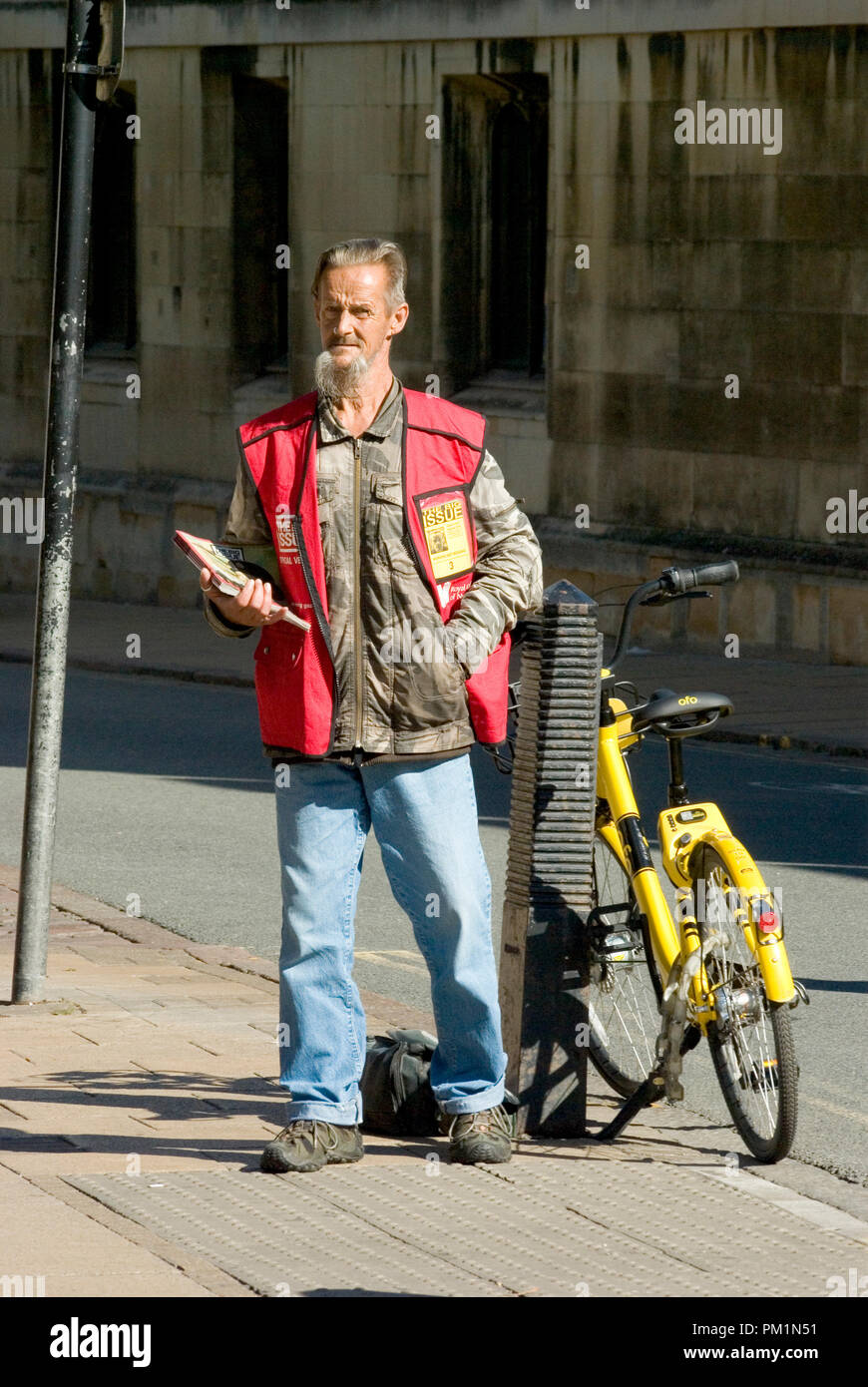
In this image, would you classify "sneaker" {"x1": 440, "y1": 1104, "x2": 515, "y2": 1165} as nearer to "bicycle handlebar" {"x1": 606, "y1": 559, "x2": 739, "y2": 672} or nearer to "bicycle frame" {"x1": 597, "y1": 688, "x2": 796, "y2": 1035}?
"bicycle frame" {"x1": 597, "y1": 688, "x2": 796, "y2": 1035}

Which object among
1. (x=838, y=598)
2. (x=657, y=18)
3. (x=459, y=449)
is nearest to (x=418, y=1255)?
(x=459, y=449)

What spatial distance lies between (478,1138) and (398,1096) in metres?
0.33

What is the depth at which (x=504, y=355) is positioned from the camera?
21.5 m

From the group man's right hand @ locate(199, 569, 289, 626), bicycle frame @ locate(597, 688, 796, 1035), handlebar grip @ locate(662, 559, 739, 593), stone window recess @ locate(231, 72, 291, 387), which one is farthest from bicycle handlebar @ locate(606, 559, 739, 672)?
stone window recess @ locate(231, 72, 291, 387)

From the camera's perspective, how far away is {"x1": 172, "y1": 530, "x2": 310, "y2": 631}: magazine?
193 inches

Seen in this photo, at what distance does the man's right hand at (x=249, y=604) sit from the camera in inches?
193

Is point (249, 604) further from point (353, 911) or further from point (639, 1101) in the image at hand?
point (639, 1101)

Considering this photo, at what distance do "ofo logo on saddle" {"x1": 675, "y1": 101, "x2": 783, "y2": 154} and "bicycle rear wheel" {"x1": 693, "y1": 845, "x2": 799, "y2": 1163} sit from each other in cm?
1335

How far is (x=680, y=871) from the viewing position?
5.62 metres

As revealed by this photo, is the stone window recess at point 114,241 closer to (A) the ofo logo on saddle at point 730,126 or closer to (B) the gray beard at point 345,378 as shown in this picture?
(A) the ofo logo on saddle at point 730,126

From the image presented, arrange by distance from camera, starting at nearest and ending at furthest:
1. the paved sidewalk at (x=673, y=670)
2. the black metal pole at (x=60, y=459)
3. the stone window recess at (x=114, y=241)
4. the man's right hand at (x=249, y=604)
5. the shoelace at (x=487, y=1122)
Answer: the man's right hand at (x=249, y=604)
the shoelace at (x=487, y=1122)
the black metal pole at (x=60, y=459)
the paved sidewalk at (x=673, y=670)
the stone window recess at (x=114, y=241)

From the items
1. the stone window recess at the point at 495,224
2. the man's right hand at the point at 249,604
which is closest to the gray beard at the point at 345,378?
the man's right hand at the point at 249,604

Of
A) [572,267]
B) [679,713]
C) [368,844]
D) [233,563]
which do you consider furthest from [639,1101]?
[572,267]

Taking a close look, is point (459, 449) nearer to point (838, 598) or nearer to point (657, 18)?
point (838, 598)
